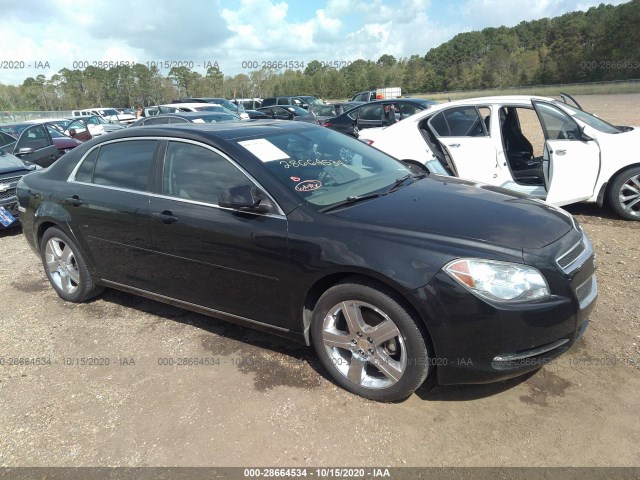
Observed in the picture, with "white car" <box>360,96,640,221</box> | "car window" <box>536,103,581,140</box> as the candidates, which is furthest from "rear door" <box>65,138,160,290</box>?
"car window" <box>536,103,581,140</box>

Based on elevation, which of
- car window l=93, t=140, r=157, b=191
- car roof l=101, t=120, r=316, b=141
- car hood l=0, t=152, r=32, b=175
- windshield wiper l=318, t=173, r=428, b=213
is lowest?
car hood l=0, t=152, r=32, b=175

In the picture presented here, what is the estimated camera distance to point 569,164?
586 cm

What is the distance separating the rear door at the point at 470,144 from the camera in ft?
20.9

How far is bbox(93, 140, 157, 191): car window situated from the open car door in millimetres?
4566

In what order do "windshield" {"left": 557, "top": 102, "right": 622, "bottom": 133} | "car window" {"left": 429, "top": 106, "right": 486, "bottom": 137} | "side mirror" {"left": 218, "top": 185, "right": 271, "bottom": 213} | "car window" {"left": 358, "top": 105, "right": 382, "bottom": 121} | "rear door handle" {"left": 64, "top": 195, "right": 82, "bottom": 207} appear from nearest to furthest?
"side mirror" {"left": 218, "top": 185, "right": 271, "bottom": 213} < "rear door handle" {"left": 64, "top": 195, "right": 82, "bottom": 207} < "windshield" {"left": 557, "top": 102, "right": 622, "bottom": 133} < "car window" {"left": 429, "top": 106, "right": 486, "bottom": 137} < "car window" {"left": 358, "top": 105, "right": 382, "bottom": 121}

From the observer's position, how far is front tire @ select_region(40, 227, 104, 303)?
4.46 metres

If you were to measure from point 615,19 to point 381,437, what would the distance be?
236 ft

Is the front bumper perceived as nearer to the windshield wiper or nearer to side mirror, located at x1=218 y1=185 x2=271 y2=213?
the windshield wiper

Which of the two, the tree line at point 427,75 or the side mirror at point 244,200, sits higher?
the tree line at point 427,75

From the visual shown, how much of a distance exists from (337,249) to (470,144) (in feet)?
14.2

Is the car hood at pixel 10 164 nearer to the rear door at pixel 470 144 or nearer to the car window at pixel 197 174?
the car window at pixel 197 174

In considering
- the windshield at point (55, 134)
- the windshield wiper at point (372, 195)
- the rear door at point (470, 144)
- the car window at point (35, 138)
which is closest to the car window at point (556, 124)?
the rear door at point (470, 144)

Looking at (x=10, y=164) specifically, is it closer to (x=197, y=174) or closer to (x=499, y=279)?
(x=197, y=174)

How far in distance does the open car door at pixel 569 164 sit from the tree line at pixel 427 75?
51420 millimetres
